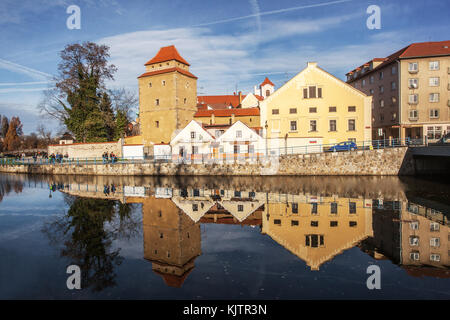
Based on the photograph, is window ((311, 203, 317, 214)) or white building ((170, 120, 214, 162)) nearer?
window ((311, 203, 317, 214))

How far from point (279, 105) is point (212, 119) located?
11016 mm

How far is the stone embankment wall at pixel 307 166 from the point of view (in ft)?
90.2

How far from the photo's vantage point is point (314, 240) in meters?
9.74

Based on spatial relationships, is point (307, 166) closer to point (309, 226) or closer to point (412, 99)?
point (309, 226)

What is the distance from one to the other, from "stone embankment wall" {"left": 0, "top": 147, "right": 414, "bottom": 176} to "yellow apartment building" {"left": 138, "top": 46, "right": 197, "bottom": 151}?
9.15 m

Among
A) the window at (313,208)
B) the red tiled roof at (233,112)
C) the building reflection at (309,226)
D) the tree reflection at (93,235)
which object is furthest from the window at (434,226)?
the red tiled roof at (233,112)

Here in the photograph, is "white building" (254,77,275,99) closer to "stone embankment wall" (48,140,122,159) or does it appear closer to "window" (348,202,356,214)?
"stone embankment wall" (48,140,122,159)

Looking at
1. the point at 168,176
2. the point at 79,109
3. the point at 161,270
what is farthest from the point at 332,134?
the point at 79,109

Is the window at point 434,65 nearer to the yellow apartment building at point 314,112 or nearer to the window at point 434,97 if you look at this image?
the window at point 434,97

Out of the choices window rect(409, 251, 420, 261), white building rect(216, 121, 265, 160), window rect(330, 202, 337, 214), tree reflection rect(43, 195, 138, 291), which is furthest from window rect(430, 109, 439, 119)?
tree reflection rect(43, 195, 138, 291)

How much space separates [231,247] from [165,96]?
36.0 metres

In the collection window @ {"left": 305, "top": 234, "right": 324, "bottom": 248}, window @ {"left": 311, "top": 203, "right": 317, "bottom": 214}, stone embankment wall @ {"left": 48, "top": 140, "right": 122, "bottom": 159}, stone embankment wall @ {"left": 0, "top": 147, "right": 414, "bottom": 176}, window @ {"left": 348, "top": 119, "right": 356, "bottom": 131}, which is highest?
window @ {"left": 348, "top": 119, "right": 356, "bottom": 131}

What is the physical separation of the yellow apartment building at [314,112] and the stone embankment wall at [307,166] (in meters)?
4.36

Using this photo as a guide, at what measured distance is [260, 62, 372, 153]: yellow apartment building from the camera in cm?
3331
